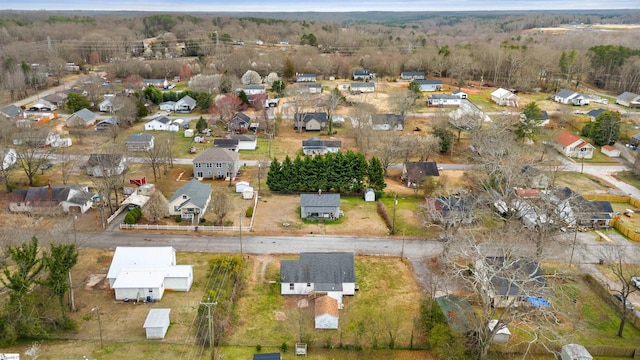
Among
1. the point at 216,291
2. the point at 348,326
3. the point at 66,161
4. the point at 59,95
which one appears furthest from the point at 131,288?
the point at 59,95

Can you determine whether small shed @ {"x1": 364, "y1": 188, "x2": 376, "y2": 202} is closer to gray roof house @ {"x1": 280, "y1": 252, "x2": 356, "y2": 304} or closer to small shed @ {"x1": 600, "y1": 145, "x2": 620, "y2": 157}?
gray roof house @ {"x1": 280, "y1": 252, "x2": 356, "y2": 304}

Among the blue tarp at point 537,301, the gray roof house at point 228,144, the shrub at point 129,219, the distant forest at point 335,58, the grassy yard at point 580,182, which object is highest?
the distant forest at point 335,58

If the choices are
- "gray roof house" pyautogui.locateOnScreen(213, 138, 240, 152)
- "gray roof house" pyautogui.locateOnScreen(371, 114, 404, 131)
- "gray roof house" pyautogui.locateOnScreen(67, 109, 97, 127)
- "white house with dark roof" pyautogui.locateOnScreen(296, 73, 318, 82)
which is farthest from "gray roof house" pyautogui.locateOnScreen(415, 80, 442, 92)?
"gray roof house" pyautogui.locateOnScreen(67, 109, 97, 127)

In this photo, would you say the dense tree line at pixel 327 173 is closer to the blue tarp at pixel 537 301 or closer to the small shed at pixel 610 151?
the blue tarp at pixel 537 301

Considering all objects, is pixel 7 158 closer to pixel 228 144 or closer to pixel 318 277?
pixel 228 144

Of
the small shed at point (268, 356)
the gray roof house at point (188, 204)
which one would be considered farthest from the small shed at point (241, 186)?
the small shed at point (268, 356)

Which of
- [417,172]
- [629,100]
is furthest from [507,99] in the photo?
[417,172]
